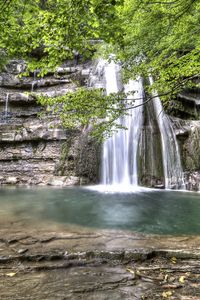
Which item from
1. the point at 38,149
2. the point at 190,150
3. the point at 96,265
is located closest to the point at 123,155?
the point at 190,150

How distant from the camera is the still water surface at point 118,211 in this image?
18.6 feet

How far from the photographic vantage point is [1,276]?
109 inches

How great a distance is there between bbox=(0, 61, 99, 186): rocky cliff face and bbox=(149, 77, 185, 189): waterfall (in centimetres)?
358

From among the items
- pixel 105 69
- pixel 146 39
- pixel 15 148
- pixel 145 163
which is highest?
pixel 105 69

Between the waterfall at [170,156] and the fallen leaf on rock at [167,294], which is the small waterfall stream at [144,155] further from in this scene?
the fallen leaf on rock at [167,294]

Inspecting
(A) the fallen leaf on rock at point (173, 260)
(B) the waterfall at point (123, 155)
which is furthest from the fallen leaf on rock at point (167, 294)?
(B) the waterfall at point (123, 155)

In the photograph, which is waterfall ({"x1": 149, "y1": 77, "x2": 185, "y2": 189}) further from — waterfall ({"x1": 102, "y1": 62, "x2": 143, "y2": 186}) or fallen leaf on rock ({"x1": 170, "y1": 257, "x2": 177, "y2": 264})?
fallen leaf on rock ({"x1": 170, "y1": 257, "x2": 177, "y2": 264})

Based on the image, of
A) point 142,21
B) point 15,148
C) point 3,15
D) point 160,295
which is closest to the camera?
point 160,295

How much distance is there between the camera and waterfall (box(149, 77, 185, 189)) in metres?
12.7

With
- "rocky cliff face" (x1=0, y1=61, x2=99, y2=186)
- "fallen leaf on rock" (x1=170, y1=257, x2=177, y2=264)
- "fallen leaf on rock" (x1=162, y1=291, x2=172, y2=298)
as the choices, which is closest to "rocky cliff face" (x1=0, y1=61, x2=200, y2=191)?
"rocky cliff face" (x1=0, y1=61, x2=99, y2=186)

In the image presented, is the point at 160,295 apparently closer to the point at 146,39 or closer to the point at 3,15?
the point at 3,15

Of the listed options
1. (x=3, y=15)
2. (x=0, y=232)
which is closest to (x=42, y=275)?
(x=0, y=232)

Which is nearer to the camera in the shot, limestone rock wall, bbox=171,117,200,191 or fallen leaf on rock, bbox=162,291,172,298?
fallen leaf on rock, bbox=162,291,172,298

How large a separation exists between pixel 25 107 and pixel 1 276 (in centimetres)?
1656
